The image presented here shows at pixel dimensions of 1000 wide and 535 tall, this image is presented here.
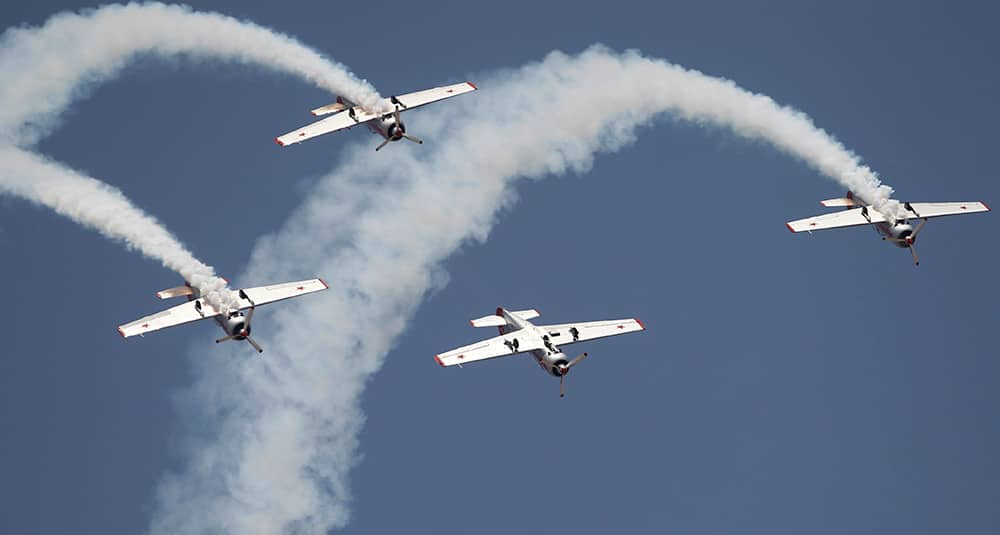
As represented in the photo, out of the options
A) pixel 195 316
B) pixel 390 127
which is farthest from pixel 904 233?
pixel 195 316

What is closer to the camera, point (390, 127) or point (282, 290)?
point (282, 290)

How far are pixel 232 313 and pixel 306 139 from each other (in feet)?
57.2

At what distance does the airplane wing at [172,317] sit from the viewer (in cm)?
11969

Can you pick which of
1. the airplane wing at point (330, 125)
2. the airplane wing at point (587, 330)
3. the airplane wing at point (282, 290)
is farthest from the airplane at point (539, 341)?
the airplane wing at point (330, 125)

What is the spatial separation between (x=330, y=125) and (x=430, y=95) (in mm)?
8215

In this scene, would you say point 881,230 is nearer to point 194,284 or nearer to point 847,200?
point 847,200

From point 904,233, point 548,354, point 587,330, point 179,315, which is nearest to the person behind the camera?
point 179,315

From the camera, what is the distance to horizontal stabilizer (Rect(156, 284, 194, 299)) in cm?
12038

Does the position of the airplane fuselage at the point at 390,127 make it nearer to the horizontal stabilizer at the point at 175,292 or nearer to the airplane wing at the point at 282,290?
the airplane wing at the point at 282,290

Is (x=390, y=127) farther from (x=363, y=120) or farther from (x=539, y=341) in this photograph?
(x=539, y=341)

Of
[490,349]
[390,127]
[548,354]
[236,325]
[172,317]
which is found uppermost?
[390,127]

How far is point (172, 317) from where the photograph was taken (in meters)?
120

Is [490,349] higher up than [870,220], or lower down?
lower down

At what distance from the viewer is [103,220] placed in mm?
122312
